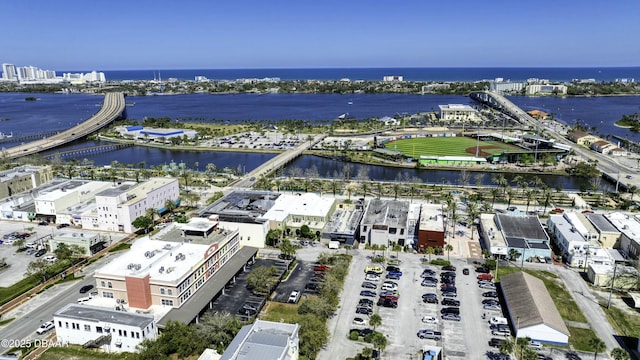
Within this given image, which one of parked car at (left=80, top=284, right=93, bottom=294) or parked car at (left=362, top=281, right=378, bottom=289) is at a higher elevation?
parked car at (left=80, top=284, right=93, bottom=294)

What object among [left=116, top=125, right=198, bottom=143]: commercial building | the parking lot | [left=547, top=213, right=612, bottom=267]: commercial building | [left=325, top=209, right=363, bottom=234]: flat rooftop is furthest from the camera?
[left=116, top=125, right=198, bottom=143]: commercial building

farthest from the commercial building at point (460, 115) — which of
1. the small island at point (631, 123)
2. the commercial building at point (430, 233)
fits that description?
the commercial building at point (430, 233)

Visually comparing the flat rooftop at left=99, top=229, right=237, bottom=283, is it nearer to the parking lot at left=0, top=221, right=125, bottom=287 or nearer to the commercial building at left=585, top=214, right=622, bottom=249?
the parking lot at left=0, top=221, right=125, bottom=287

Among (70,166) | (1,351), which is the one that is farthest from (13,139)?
(1,351)

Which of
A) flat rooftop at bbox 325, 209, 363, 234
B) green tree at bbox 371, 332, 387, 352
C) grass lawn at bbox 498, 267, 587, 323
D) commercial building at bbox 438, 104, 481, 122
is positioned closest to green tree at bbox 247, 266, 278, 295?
green tree at bbox 371, 332, 387, 352

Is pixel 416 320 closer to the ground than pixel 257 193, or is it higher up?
closer to the ground

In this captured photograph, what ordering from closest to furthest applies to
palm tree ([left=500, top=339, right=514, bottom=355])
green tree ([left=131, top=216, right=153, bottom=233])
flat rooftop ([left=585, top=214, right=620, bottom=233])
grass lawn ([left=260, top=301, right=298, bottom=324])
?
1. palm tree ([left=500, top=339, right=514, bottom=355])
2. grass lawn ([left=260, top=301, right=298, bottom=324])
3. flat rooftop ([left=585, top=214, right=620, bottom=233])
4. green tree ([left=131, top=216, right=153, bottom=233])

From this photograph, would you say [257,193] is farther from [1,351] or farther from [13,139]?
[13,139]
